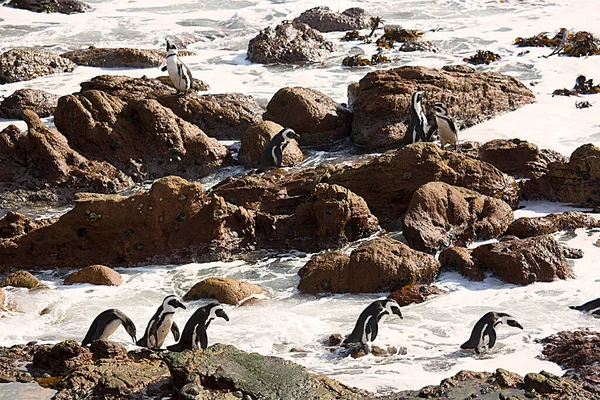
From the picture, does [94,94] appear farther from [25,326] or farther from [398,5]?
[398,5]

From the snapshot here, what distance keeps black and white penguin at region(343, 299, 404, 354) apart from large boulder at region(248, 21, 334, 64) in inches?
546

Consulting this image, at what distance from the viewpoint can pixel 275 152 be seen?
14477mm

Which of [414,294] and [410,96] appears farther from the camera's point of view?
[410,96]

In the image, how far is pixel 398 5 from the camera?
97.1 feet

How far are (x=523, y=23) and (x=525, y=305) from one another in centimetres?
1800

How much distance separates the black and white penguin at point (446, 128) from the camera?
14219 mm

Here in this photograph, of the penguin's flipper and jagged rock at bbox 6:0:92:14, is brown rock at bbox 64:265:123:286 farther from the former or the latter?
jagged rock at bbox 6:0:92:14

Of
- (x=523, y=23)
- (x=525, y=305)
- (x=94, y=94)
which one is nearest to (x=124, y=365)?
(x=525, y=305)

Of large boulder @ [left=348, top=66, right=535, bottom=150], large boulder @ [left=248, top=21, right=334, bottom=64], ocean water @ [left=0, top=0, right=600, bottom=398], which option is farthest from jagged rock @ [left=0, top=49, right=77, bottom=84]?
large boulder @ [left=348, top=66, right=535, bottom=150]

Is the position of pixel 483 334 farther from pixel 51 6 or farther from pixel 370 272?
pixel 51 6

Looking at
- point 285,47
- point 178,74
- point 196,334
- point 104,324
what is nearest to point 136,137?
point 178,74

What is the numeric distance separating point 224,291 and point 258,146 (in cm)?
548

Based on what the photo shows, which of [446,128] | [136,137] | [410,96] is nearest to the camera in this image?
[446,128]

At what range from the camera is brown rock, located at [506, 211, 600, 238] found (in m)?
11.4
